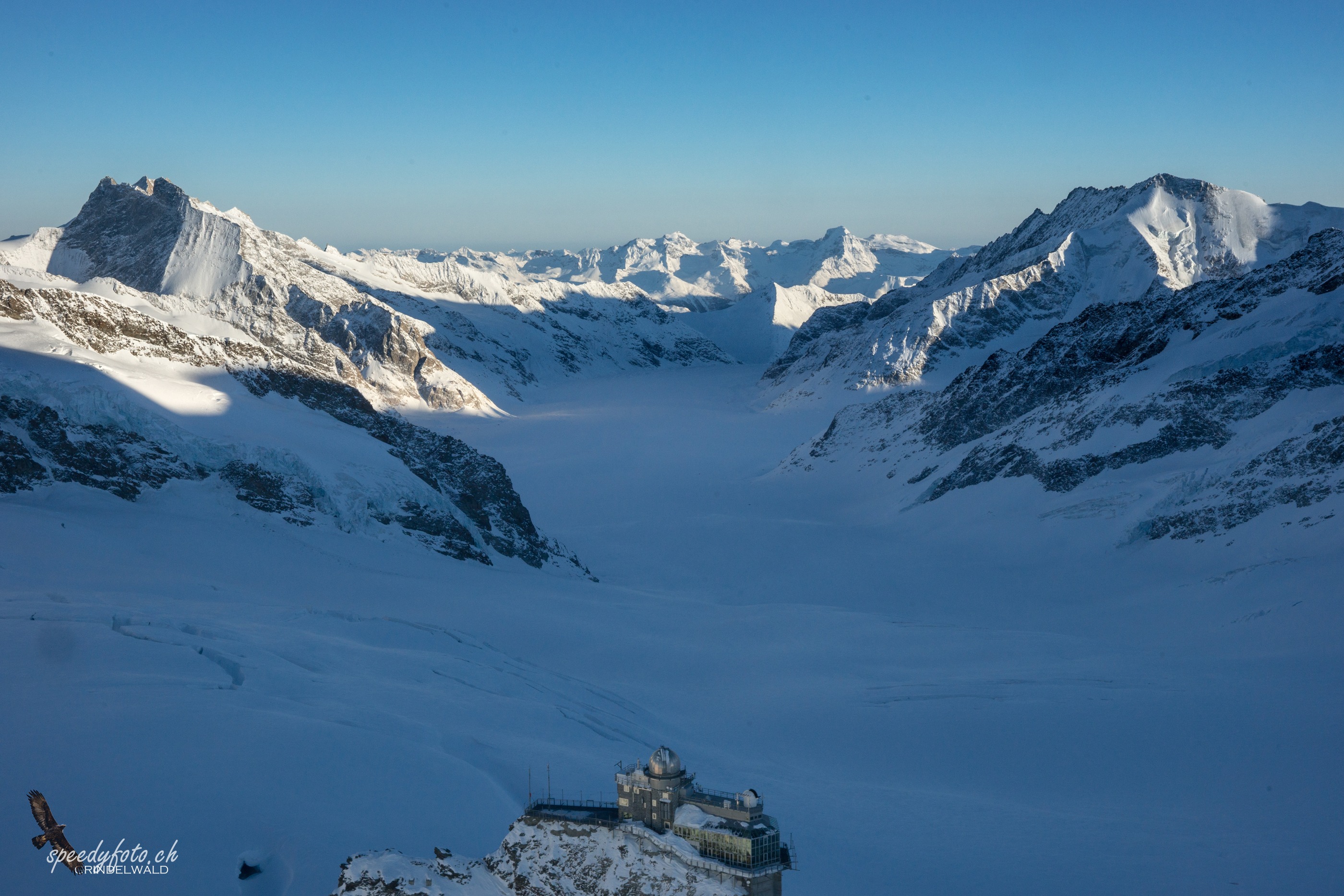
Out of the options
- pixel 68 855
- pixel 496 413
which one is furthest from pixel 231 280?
pixel 68 855

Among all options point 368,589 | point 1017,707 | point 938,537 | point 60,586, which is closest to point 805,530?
point 938,537

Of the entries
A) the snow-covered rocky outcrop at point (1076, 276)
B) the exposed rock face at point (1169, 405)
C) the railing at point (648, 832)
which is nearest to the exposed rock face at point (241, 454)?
the exposed rock face at point (1169, 405)

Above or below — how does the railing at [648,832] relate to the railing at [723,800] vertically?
below

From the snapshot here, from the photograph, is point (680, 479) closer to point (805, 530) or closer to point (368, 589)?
point (805, 530)

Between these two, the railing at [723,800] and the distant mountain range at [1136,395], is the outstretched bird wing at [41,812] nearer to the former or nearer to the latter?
the railing at [723,800]

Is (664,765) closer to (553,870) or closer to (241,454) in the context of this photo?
(553,870)
